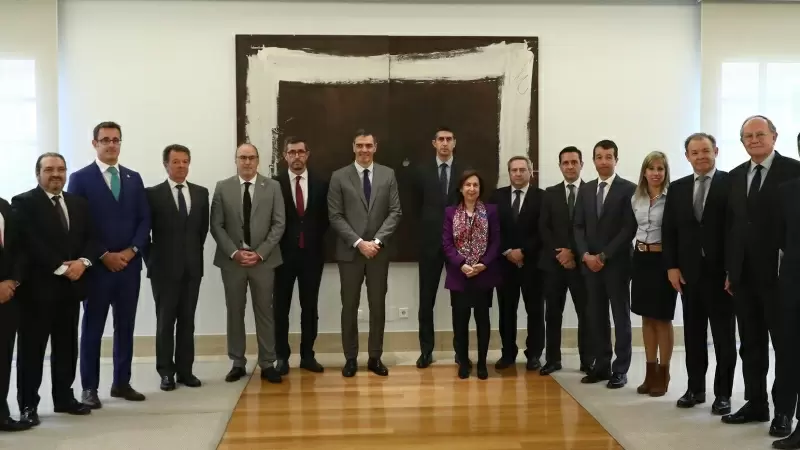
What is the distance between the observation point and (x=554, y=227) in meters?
4.99

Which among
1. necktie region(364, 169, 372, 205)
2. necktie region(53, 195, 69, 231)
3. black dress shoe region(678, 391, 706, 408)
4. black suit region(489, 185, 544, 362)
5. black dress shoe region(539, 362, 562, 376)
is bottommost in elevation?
black dress shoe region(539, 362, 562, 376)

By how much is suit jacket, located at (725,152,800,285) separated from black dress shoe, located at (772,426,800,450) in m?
0.78

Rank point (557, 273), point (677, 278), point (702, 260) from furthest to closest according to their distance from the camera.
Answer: point (557, 273) < point (677, 278) < point (702, 260)

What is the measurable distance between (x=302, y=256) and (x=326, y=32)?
6.76 feet

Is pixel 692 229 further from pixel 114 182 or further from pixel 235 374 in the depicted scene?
pixel 114 182

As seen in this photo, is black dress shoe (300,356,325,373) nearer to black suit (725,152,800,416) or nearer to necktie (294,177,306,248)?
necktie (294,177,306,248)

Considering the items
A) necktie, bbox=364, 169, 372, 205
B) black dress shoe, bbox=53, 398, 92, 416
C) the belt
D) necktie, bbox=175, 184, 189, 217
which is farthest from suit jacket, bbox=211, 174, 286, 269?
the belt

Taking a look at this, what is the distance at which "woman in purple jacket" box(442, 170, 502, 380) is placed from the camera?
15.8 ft

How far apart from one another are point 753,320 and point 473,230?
6.22 feet

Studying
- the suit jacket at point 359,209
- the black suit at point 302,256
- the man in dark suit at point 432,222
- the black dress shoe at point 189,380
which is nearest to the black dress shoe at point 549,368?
the man in dark suit at point 432,222

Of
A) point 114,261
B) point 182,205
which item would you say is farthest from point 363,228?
point 114,261

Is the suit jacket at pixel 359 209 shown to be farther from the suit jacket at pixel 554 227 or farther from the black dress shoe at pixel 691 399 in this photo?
the black dress shoe at pixel 691 399

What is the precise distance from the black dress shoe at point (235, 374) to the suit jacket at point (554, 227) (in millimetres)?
2377

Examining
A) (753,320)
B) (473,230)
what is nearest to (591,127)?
(473,230)
